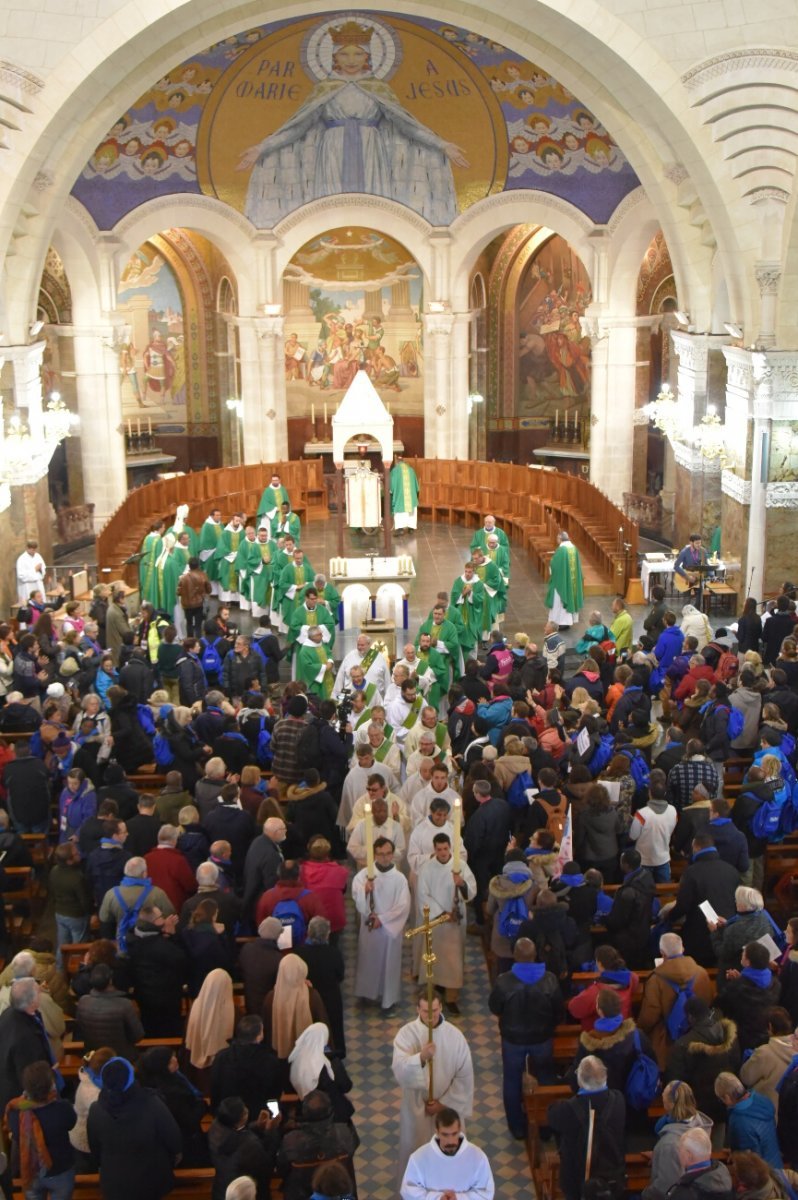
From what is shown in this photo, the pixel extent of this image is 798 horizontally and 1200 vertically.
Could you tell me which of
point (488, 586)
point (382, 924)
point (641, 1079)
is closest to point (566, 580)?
point (488, 586)

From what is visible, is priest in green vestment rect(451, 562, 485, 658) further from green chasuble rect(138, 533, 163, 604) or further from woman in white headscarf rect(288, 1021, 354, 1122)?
woman in white headscarf rect(288, 1021, 354, 1122)

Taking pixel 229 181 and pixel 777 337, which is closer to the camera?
pixel 777 337

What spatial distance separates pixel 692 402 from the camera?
21.8 m

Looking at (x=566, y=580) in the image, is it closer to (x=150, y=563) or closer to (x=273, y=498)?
(x=150, y=563)

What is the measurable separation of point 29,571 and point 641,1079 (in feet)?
42.3

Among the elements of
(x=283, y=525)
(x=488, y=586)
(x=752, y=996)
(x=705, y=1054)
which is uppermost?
(x=283, y=525)

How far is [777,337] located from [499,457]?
15.1m

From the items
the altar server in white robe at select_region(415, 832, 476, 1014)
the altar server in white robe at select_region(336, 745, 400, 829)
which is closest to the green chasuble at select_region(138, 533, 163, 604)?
the altar server in white robe at select_region(336, 745, 400, 829)

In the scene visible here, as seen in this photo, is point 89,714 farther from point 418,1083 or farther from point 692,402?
point 692,402

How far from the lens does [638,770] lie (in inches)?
449

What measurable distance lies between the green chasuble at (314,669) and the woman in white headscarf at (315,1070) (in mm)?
7646

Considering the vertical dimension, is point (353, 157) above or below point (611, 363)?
above

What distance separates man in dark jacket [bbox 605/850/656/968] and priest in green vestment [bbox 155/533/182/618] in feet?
36.2

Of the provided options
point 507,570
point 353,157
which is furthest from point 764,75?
point 353,157
